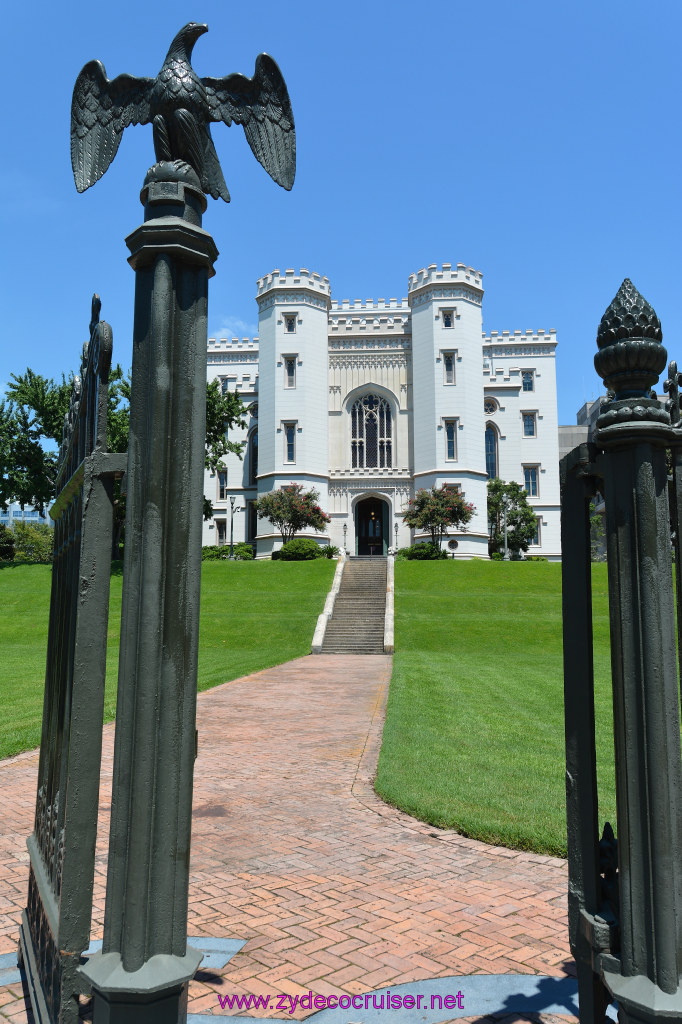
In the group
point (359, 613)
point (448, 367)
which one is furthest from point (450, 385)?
point (359, 613)

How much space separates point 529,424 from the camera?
5550cm

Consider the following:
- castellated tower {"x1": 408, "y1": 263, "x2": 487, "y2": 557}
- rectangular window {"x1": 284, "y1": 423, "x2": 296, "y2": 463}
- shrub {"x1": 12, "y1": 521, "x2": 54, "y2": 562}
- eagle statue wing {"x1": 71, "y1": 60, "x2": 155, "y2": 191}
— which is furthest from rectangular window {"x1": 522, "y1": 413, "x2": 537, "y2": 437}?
eagle statue wing {"x1": 71, "y1": 60, "x2": 155, "y2": 191}

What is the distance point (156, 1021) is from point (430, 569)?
32684 millimetres

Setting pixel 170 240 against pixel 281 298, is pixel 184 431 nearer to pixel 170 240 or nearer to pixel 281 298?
pixel 170 240

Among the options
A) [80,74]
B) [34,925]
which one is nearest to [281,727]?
[34,925]

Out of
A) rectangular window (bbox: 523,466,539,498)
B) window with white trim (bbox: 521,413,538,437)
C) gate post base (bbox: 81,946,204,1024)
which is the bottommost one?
gate post base (bbox: 81,946,204,1024)

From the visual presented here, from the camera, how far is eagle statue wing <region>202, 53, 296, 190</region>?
2.85 metres

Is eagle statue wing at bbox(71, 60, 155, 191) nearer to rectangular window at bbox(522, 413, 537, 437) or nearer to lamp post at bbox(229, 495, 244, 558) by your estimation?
lamp post at bbox(229, 495, 244, 558)

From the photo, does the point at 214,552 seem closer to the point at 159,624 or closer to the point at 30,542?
the point at 30,542

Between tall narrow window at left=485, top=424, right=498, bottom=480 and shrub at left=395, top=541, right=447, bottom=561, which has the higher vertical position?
tall narrow window at left=485, top=424, right=498, bottom=480

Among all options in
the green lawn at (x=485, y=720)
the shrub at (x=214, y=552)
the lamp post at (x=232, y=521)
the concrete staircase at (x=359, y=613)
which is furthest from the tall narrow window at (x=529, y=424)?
the green lawn at (x=485, y=720)

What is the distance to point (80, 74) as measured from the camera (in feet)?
9.48

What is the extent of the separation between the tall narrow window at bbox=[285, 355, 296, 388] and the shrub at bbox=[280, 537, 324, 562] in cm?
1143

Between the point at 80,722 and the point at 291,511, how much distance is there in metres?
40.5
